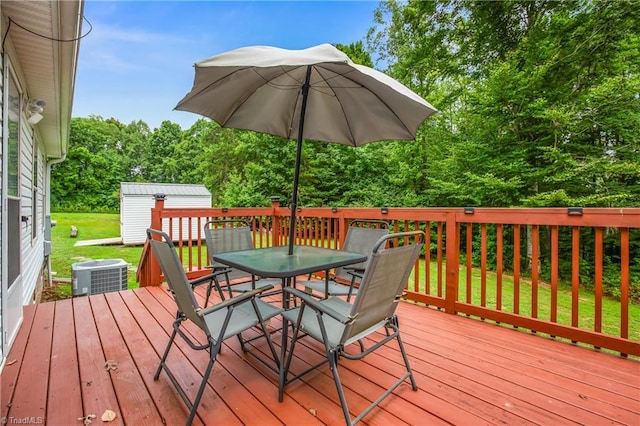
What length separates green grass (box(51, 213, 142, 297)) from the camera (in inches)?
332

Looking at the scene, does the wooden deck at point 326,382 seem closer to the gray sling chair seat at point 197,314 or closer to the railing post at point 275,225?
the gray sling chair seat at point 197,314

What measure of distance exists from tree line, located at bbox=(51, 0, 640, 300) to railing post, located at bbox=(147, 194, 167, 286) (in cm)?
747

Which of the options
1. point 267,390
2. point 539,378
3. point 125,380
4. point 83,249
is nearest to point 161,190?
point 83,249

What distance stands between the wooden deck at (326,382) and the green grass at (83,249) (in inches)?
207

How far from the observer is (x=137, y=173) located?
28750mm

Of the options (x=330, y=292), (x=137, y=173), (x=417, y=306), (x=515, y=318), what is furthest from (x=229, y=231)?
(x=137, y=173)

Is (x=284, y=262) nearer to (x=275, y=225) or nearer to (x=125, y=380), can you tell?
(x=125, y=380)

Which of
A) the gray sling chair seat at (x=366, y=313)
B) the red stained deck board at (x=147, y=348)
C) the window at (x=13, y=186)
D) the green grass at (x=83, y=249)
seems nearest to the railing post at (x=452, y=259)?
the gray sling chair seat at (x=366, y=313)

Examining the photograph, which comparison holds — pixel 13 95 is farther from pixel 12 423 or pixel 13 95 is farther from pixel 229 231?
pixel 12 423

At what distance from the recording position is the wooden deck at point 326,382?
162 centimetres

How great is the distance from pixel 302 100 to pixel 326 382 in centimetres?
218

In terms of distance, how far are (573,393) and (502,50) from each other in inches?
382

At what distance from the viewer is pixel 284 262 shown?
226 centimetres

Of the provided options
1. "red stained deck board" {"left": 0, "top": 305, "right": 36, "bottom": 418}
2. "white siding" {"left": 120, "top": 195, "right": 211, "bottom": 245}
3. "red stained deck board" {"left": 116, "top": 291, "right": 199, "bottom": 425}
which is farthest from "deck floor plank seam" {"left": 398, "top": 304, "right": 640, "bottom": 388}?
"white siding" {"left": 120, "top": 195, "right": 211, "bottom": 245}
